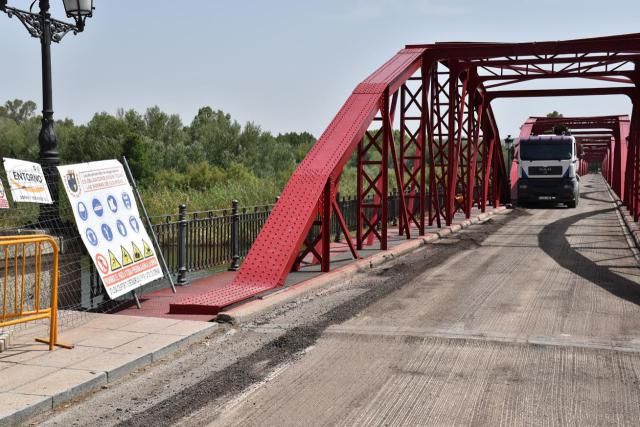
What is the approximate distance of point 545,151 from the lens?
32531mm

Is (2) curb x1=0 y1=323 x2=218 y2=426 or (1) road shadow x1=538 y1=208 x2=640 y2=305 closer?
(2) curb x1=0 y1=323 x2=218 y2=426

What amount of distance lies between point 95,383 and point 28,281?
2.63 meters

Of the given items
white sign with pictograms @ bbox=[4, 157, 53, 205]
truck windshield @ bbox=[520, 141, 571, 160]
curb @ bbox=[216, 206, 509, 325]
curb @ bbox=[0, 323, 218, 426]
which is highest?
truck windshield @ bbox=[520, 141, 571, 160]

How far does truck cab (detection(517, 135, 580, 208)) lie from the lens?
106 ft

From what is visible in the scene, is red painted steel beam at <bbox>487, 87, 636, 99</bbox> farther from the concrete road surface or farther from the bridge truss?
the concrete road surface

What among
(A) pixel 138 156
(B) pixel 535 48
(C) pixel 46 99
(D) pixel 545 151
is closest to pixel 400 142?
(B) pixel 535 48

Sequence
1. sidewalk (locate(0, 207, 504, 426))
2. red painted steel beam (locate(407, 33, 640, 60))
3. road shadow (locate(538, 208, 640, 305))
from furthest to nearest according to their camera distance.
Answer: red painted steel beam (locate(407, 33, 640, 60)) < road shadow (locate(538, 208, 640, 305)) < sidewalk (locate(0, 207, 504, 426))

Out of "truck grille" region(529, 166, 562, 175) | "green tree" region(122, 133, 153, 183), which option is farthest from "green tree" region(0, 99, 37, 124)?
"truck grille" region(529, 166, 562, 175)

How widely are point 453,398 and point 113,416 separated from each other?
2.63 m

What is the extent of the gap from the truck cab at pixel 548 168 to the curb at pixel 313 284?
1575 cm

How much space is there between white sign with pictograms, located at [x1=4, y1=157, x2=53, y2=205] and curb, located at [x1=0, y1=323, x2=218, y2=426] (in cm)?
223

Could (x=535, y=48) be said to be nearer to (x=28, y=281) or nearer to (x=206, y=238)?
(x=206, y=238)

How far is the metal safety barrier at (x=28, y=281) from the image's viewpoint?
22.3 feet

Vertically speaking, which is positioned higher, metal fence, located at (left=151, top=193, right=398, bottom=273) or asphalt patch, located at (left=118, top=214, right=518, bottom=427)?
metal fence, located at (left=151, top=193, right=398, bottom=273)
